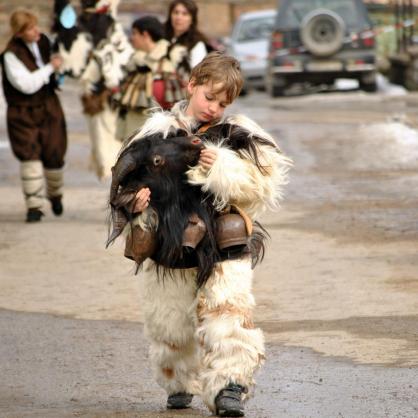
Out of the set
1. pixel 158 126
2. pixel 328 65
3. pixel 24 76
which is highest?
pixel 158 126

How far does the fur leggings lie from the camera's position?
19.2 ft

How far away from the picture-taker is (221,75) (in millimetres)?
6027

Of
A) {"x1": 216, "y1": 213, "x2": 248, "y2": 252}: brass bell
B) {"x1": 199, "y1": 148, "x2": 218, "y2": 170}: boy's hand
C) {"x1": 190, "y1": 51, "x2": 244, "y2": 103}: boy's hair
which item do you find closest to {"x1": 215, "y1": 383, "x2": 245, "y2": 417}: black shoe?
{"x1": 216, "y1": 213, "x2": 248, "y2": 252}: brass bell

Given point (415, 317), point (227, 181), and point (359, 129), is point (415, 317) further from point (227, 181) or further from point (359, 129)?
point (359, 129)

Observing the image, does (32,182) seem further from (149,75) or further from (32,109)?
(149,75)

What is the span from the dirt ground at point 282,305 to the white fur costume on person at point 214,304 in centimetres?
25

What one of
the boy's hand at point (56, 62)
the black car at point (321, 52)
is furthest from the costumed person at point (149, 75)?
the black car at point (321, 52)

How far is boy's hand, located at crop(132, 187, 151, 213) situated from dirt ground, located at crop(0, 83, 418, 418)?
33.1 inches

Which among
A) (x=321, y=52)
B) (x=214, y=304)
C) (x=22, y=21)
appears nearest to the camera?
(x=214, y=304)

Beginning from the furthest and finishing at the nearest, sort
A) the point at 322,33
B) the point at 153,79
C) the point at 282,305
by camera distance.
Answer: the point at 322,33
the point at 153,79
the point at 282,305

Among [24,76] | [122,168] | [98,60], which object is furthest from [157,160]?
[24,76]

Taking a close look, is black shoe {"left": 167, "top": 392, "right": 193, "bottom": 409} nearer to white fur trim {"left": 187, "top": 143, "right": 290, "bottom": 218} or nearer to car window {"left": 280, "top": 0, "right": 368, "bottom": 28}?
white fur trim {"left": 187, "top": 143, "right": 290, "bottom": 218}

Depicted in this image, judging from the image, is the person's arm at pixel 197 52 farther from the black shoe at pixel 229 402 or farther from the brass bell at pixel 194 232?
the black shoe at pixel 229 402

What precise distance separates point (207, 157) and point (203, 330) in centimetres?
68
